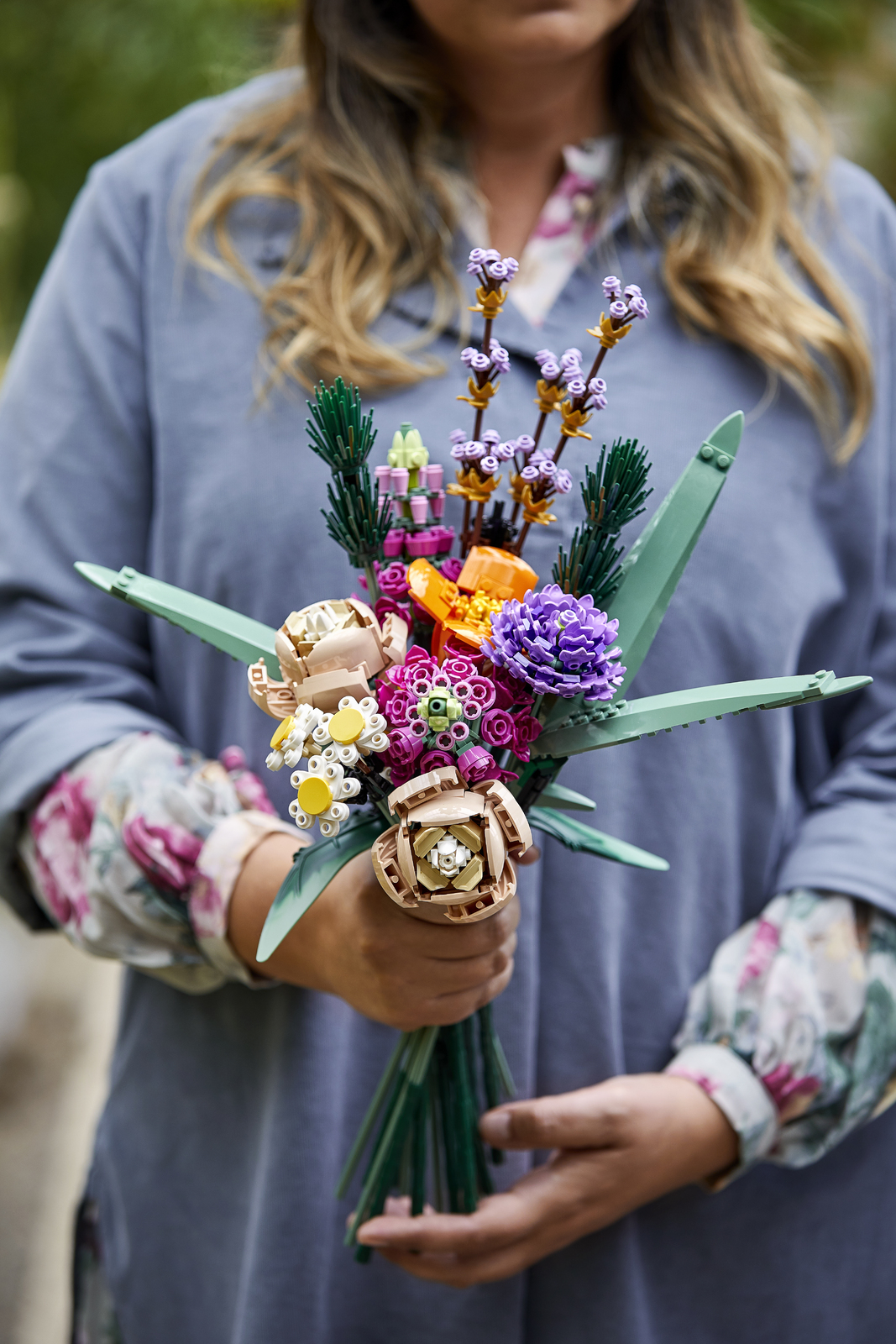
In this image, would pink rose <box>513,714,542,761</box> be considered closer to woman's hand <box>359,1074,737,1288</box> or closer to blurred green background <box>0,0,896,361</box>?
woman's hand <box>359,1074,737,1288</box>

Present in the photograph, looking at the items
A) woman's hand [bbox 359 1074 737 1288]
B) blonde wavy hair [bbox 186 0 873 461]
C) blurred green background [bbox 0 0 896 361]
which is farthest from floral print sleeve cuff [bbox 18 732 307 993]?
blurred green background [bbox 0 0 896 361]

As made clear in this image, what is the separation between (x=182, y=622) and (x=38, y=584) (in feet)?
1.07

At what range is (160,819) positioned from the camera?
2.61ft

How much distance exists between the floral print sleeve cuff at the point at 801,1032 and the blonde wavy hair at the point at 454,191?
38 centimetres

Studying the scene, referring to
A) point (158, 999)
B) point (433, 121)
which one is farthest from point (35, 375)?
point (158, 999)

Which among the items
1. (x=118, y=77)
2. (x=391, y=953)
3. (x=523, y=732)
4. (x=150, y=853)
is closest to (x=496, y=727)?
(x=523, y=732)

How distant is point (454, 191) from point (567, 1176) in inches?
30.2

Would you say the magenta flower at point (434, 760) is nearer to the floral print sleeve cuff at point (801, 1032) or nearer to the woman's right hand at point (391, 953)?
the woman's right hand at point (391, 953)

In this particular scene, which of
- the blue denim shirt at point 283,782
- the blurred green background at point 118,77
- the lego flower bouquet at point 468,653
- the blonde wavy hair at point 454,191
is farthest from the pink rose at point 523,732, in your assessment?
the blurred green background at point 118,77

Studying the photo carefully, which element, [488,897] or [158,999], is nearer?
[488,897]

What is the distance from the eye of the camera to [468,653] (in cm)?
55

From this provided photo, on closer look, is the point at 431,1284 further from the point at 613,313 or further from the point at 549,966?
the point at 613,313

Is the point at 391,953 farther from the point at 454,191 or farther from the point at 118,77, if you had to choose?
the point at 118,77

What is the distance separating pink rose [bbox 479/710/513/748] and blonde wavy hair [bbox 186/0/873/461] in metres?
0.41
